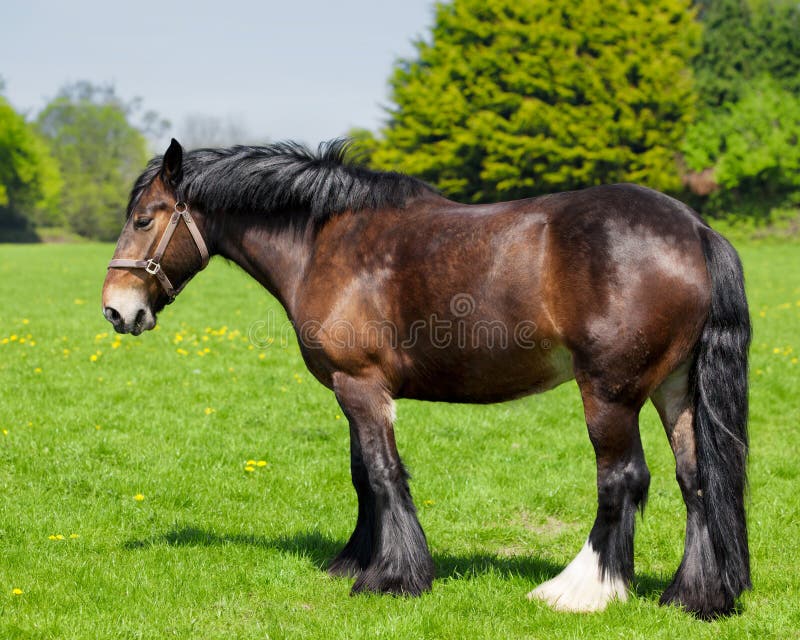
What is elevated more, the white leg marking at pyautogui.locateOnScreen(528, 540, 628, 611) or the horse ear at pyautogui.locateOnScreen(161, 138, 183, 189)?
the horse ear at pyautogui.locateOnScreen(161, 138, 183, 189)

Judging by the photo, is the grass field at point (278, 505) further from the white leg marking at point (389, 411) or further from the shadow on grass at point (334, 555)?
the white leg marking at point (389, 411)

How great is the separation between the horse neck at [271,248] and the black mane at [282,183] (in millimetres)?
105

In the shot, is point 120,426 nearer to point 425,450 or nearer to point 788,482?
point 425,450

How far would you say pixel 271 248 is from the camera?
17.1 feet

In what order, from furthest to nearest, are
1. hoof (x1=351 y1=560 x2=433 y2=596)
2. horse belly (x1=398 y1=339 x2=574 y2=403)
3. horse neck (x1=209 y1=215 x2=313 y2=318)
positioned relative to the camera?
horse neck (x1=209 y1=215 x2=313 y2=318), hoof (x1=351 y1=560 x2=433 y2=596), horse belly (x1=398 y1=339 x2=574 y2=403)

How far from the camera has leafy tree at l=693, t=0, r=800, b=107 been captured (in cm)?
4738

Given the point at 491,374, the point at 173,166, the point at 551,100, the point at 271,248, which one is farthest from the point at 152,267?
the point at 551,100

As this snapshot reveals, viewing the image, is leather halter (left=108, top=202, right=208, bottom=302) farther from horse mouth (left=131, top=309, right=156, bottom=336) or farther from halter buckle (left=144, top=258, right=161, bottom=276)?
horse mouth (left=131, top=309, right=156, bottom=336)

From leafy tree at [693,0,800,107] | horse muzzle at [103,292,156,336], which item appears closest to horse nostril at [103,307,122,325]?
horse muzzle at [103,292,156,336]

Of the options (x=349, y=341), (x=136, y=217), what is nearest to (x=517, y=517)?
(x=349, y=341)

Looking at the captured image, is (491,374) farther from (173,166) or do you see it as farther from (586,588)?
(173,166)

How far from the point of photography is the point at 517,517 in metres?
6.23

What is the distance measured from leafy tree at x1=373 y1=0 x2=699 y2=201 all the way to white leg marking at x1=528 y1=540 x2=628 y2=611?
38233 mm

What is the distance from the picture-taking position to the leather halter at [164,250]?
16.6ft
